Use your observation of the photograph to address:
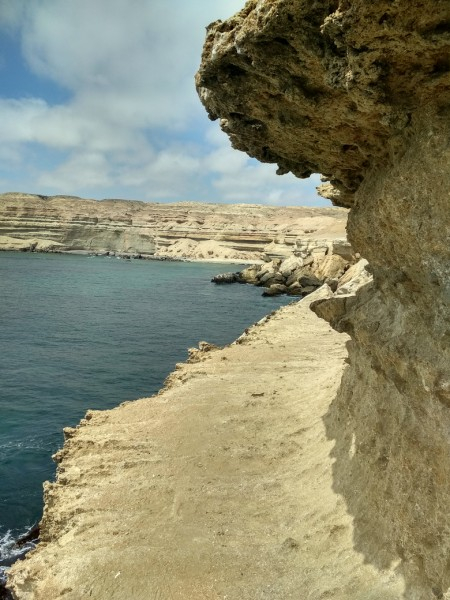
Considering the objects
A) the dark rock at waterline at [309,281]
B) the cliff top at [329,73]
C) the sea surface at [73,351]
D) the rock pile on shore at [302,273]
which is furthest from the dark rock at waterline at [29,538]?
the dark rock at waterline at [309,281]

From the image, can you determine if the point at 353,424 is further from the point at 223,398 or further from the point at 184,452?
the point at 223,398

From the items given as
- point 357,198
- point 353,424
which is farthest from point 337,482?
point 357,198

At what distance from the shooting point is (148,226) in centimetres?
11831

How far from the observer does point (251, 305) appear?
1464 inches

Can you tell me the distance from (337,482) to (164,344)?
16.4 metres

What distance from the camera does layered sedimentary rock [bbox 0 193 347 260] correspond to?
10500cm

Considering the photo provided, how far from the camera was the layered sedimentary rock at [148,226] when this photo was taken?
105000mm

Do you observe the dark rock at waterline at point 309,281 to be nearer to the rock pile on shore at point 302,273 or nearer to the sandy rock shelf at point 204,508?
the rock pile on shore at point 302,273

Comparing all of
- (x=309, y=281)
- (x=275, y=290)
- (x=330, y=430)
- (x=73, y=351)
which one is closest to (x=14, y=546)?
(x=330, y=430)

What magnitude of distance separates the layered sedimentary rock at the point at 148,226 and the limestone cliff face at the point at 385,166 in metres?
90.1

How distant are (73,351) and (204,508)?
15.2 meters

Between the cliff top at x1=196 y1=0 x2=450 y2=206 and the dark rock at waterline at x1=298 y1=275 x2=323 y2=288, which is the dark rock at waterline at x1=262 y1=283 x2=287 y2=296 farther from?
the cliff top at x1=196 y1=0 x2=450 y2=206

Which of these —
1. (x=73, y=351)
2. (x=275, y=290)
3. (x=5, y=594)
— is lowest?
(x=5, y=594)

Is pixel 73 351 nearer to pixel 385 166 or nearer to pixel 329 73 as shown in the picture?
pixel 385 166
